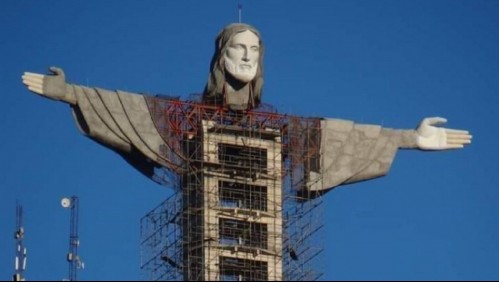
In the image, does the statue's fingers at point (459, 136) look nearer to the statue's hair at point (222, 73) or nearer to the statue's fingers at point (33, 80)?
the statue's hair at point (222, 73)

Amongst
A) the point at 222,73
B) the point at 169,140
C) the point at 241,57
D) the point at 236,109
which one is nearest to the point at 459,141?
the point at 236,109

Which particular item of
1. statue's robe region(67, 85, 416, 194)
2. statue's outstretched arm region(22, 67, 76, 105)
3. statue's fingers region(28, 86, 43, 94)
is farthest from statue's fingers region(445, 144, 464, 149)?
statue's fingers region(28, 86, 43, 94)

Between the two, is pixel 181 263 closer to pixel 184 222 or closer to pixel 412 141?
pixel 184 222

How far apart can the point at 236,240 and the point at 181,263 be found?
9.39 ft

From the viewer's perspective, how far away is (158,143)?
447ft

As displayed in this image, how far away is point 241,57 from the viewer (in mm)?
138750

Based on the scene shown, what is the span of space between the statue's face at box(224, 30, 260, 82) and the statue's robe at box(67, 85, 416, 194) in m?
4.31

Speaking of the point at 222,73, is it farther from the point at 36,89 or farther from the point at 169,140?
the point at 36,89

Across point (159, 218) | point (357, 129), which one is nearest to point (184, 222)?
point (159, 218)

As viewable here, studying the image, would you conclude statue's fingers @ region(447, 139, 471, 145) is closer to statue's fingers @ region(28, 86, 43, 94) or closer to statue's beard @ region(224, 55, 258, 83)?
statue's beard @ region(224, 55, 258, 83)

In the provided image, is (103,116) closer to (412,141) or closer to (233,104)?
(233,104)

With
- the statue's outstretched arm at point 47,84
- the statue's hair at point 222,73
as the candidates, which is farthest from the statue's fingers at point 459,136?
the statue's outstretched arm at point 47,84

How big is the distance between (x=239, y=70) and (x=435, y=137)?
10.4 meters

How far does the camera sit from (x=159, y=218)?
138000mm
